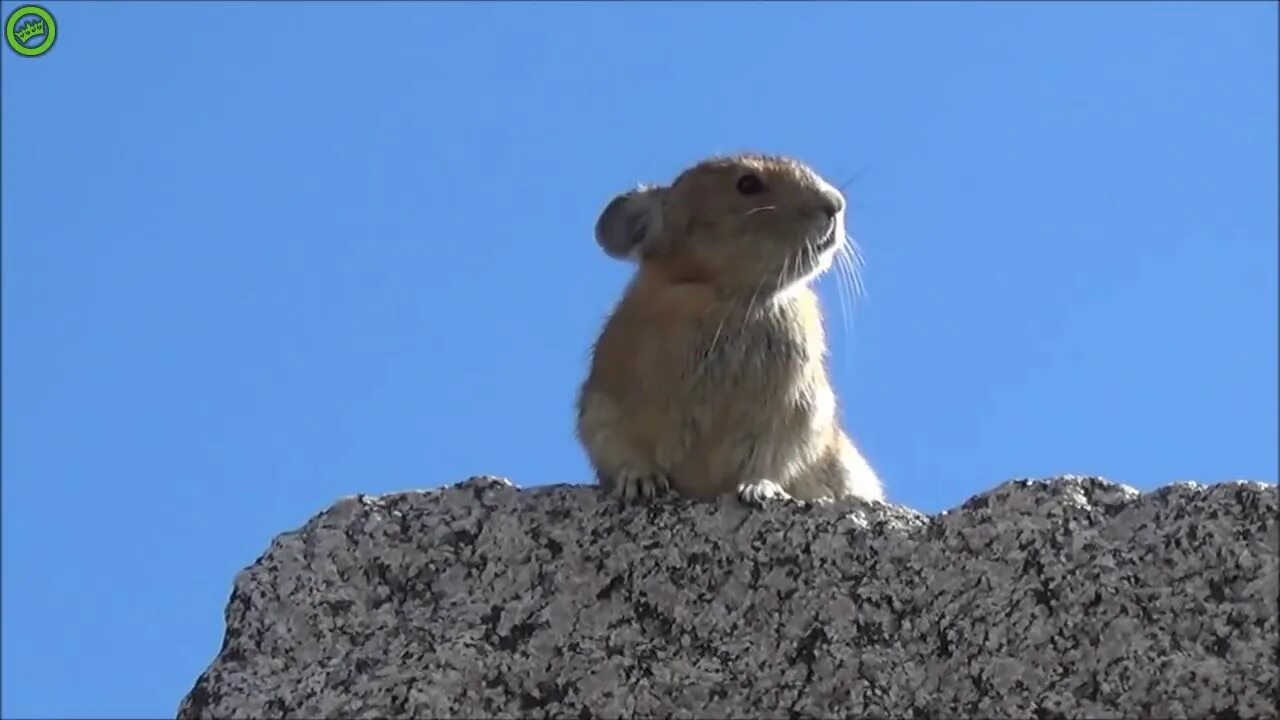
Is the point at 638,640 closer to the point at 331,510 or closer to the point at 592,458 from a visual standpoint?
the point at 331,510

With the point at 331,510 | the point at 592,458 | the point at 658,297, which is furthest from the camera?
the point at 658,297

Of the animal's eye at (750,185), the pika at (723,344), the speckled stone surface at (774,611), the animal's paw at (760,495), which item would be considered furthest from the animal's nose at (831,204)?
the speckled stone surface at (774,611)

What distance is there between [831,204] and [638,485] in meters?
2.31

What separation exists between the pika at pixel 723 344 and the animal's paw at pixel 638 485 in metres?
0.05

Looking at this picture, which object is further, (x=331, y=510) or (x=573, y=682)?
(x=331, y=510)

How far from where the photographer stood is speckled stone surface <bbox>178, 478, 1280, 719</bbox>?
16.7 feet

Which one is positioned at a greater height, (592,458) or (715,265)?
(715,265)

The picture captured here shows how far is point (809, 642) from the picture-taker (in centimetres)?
532

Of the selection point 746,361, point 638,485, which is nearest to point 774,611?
point 638,485

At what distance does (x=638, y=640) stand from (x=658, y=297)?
3.17 m

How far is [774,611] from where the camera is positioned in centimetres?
546

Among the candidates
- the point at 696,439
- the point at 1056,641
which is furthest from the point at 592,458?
the point at 1056,641

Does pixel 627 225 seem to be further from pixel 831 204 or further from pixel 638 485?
pixel 638 485

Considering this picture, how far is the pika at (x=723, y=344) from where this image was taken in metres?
7.82
